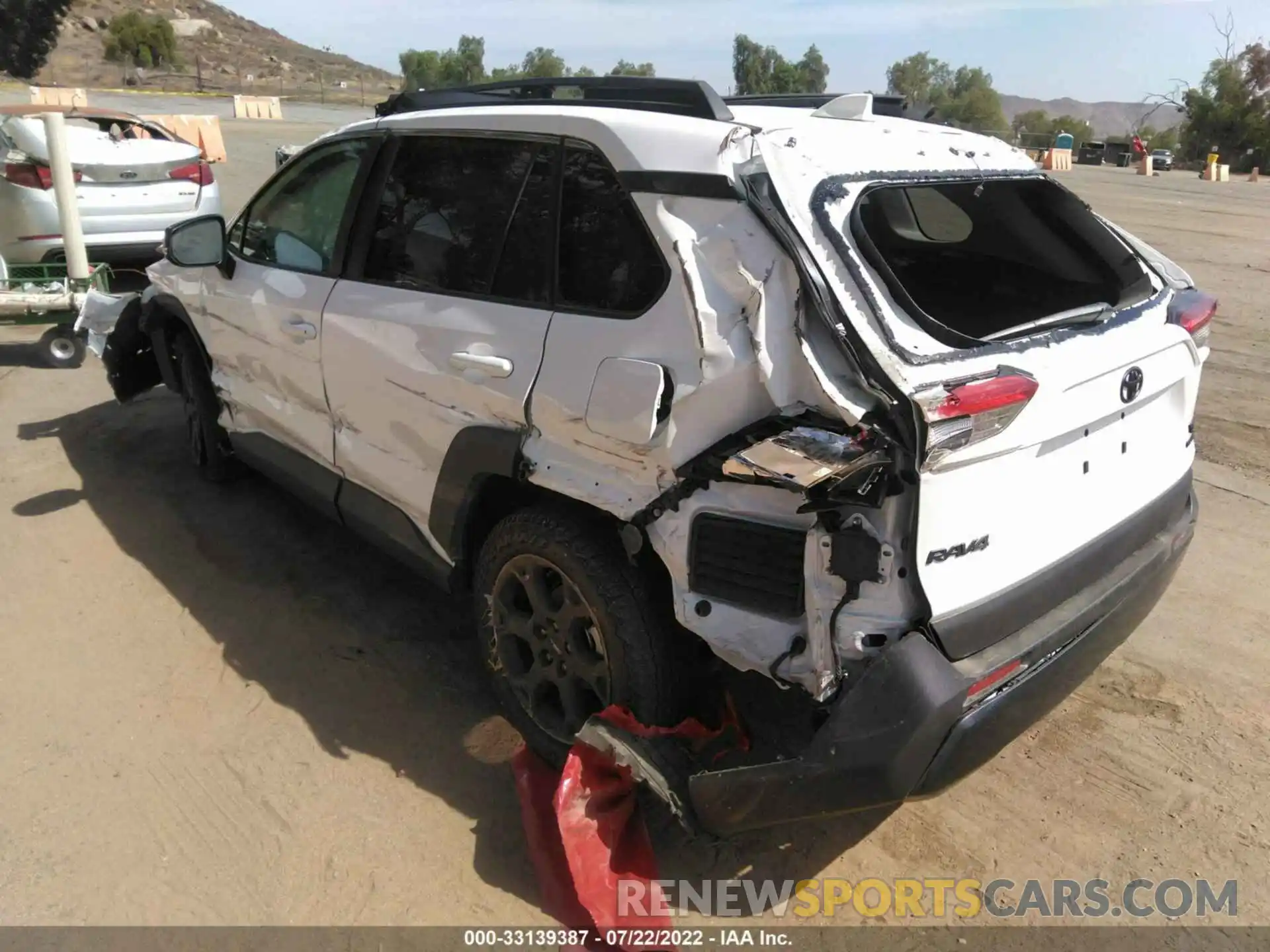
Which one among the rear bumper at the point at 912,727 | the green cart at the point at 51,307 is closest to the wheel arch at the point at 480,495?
the rear bumper at the point at 912,727

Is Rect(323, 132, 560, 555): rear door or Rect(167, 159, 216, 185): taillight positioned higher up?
Rect(167, 159, 216, 185): taillight

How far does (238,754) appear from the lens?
3176mm

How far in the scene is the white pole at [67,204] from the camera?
273 inches

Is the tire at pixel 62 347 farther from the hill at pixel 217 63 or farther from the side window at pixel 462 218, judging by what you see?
the hill at pixel 217 63

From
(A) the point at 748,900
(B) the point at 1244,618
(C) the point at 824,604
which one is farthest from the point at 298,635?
(B) the point at 1244,618

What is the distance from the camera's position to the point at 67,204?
7.00m

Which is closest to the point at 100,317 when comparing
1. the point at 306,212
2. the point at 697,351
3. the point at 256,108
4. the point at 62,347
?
the point at 62,347

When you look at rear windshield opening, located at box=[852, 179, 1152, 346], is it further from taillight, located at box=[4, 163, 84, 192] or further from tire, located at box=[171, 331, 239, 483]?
taillight, located at box=[4, 163, 84, 192]

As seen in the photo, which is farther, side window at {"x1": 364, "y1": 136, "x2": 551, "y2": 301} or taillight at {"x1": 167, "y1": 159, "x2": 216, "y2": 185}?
taillight at {"x1": 167, "y1": 159, "x2": 216, "y2": 185}

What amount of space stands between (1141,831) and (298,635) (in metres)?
3.00

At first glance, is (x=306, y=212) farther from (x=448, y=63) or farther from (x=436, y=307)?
(x=448, y=63)

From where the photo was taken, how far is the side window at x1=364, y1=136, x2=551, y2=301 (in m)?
2.93

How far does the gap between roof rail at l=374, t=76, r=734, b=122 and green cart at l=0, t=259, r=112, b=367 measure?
4.24 metres

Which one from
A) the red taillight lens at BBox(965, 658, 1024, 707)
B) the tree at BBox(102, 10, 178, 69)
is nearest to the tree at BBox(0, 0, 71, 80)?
the tree at BBox(102, 10, 178, 69)
